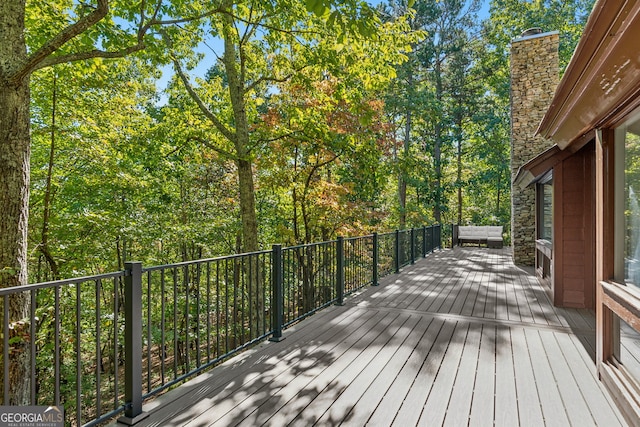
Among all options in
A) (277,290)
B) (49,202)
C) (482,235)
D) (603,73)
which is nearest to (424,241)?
(482,235)

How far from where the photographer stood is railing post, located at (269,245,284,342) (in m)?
3.60

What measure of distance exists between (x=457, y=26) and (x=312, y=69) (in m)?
13.4

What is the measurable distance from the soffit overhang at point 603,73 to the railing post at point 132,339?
277 cm

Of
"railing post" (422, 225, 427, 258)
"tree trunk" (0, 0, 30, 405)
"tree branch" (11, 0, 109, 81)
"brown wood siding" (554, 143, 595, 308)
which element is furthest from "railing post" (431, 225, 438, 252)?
"tree trunk" (0, 0, 30, 405)

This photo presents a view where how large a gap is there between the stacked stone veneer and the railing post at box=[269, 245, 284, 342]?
7.03 meters

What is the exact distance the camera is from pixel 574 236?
4645 millimetres

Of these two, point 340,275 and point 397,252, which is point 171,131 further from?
point 397,252

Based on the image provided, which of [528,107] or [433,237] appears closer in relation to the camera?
[528,107]

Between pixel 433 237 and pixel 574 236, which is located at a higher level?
pixel 574 236

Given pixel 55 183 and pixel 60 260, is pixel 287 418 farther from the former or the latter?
pixel 55 183

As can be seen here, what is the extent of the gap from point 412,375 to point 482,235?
11.8 metres

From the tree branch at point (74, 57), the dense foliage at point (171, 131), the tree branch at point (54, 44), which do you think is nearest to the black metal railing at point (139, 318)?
the dense foliage at point (171, 131)

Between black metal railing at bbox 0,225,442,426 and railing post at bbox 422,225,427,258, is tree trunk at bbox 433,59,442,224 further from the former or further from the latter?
railing post at bbox 422,225,427,258

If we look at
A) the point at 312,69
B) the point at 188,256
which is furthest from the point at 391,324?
the point at 188,256
